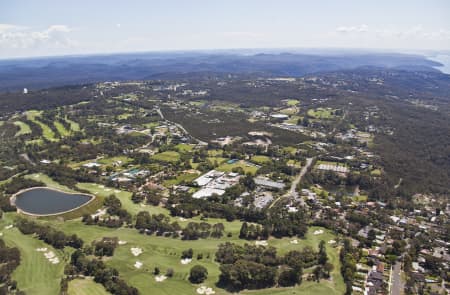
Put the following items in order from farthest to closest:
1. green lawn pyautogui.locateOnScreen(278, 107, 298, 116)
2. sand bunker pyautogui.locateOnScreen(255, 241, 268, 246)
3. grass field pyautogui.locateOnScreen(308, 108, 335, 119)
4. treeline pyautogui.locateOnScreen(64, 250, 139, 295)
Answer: green lawn pyautogui.locateOnScreen(278, 107, 298, 116) → grass field pyautogui.locateOnScreen(308, 108, 335, 119) → sand bunker pyautogui.locateOnScreen(255, 241, 268, 246) → treeline pyautogui.locateOnScreen(64, 250, 139, 295)

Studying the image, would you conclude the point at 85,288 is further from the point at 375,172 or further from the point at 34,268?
the point at 375,172

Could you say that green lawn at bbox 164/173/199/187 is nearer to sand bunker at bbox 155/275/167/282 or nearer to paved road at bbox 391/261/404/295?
sand bunker at bbox 155/275/167/282

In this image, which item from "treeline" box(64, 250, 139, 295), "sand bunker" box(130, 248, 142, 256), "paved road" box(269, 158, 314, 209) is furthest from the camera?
"paved road" box(269, 158, 314, 209)

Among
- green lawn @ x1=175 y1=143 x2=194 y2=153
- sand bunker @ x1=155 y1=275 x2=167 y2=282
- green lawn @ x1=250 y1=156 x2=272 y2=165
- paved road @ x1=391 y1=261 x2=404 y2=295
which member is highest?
green lawn @ x1=175 y1=143 x2=194 y2=153


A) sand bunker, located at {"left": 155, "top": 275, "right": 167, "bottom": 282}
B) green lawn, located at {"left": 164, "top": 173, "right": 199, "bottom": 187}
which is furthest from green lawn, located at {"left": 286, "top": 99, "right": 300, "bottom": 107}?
sand bunker, located at {"left": 155, "top": 275, "right": 167, "bottom": 282}

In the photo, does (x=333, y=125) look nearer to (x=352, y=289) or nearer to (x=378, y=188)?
(x=378, y=188)

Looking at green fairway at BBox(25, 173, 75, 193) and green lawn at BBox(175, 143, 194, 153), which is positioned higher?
green lawn at BBox(175, 143, 194, 153)
